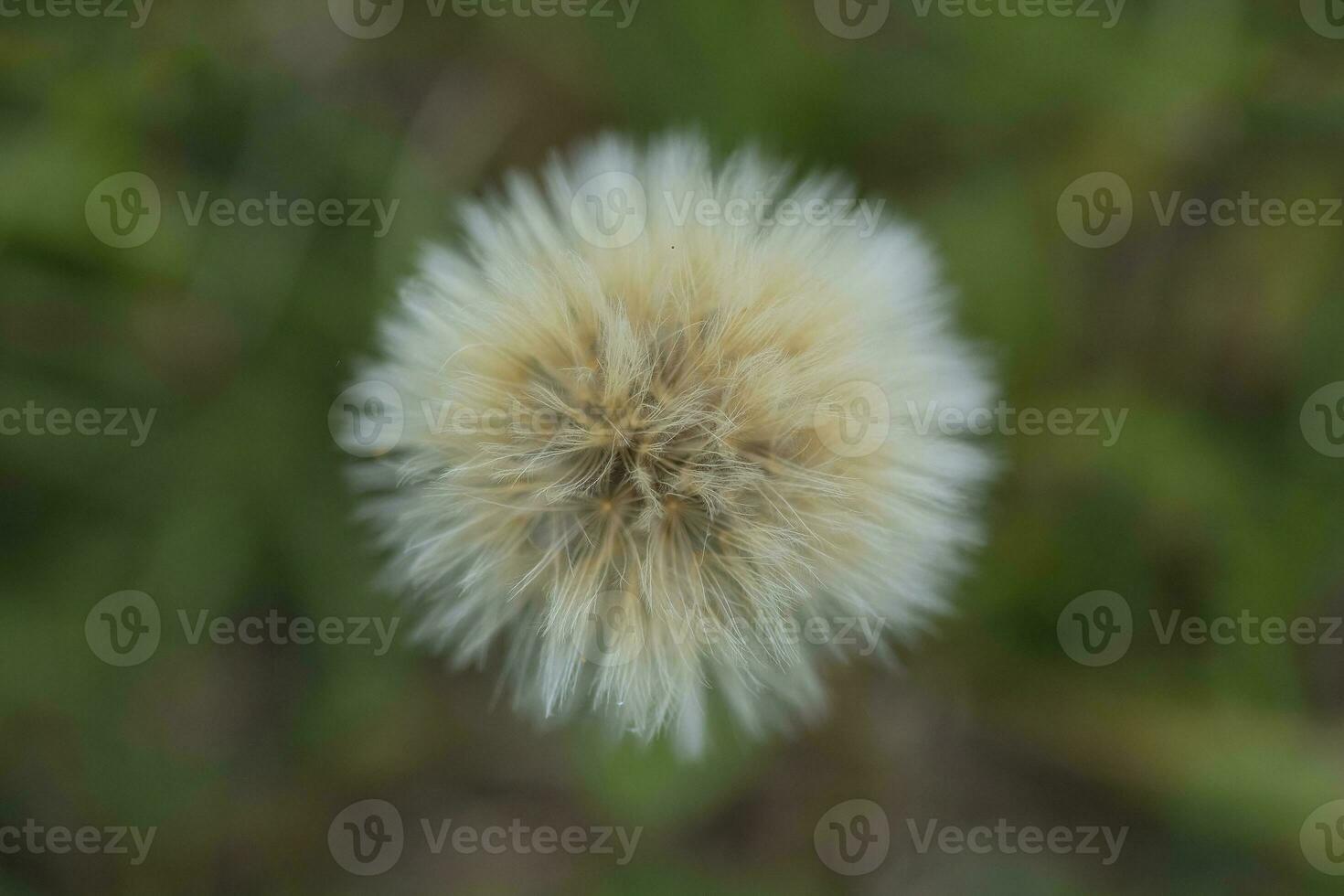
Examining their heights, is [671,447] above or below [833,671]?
above

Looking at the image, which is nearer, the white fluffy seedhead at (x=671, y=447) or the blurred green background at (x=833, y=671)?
the white fluffy seedhead at (x=671, y=447)

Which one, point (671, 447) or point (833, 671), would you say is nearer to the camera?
point (671, 447)

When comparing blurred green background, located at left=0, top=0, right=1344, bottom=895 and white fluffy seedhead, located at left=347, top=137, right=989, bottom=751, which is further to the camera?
blurred green background, located at left=0, top=0, right=1344, bottom=895

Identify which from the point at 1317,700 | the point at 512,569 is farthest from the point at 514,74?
the point at 1317,700
